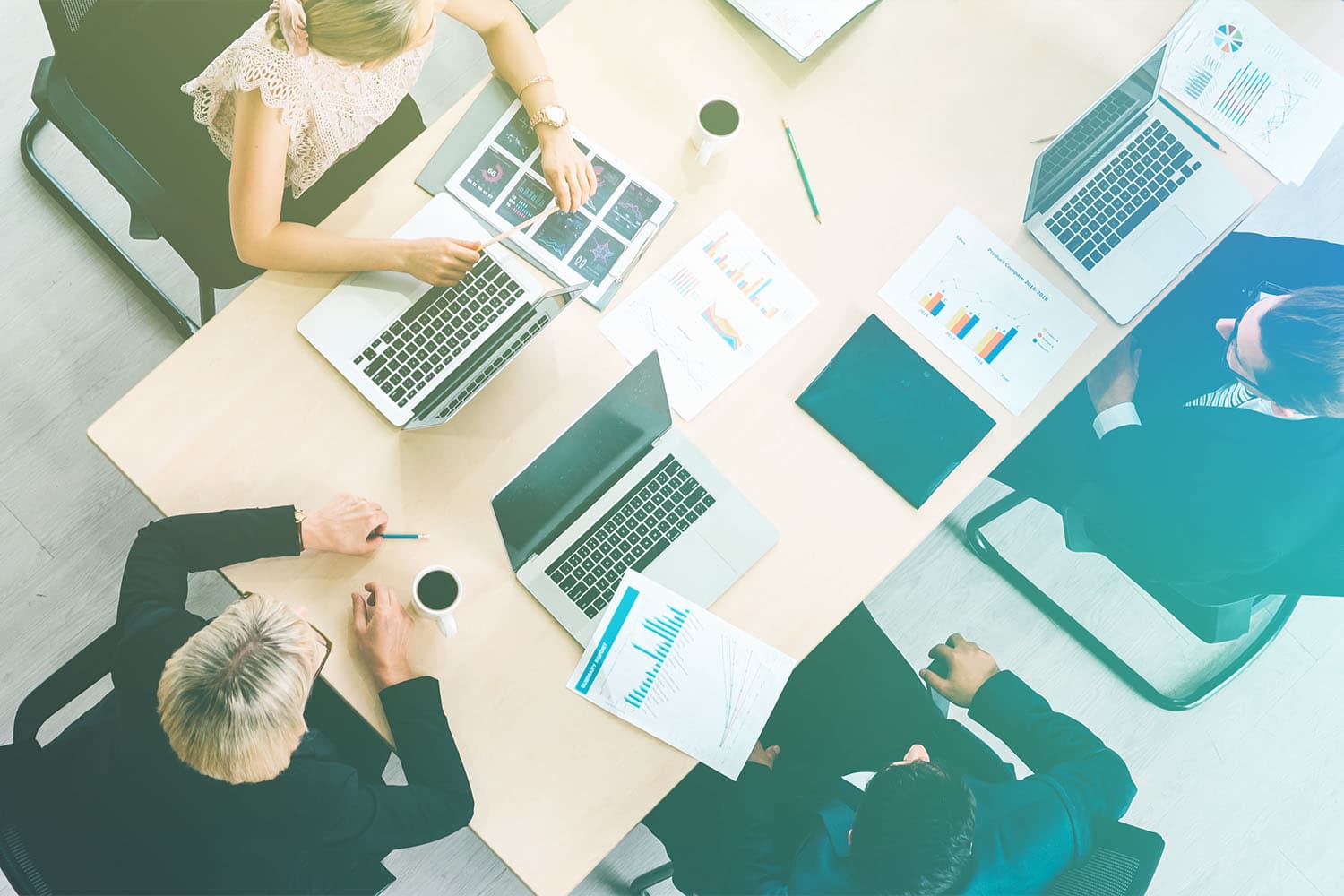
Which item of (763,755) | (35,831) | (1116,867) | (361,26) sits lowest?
(35,831)

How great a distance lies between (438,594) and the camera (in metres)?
1.35

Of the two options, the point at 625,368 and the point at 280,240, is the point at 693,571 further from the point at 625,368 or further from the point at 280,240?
the point at 280,240

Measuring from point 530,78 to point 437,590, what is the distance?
89 cm

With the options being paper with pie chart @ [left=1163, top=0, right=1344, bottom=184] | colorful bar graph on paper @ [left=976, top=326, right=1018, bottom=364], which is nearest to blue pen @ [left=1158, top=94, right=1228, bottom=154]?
paper with pie chart @ [left=1163, top=0, right=1344, bottom=184]

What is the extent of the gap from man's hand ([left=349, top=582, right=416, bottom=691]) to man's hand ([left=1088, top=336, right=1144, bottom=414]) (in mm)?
1464

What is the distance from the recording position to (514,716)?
1.38 metres

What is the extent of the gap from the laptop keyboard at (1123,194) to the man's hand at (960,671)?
32.3 inches

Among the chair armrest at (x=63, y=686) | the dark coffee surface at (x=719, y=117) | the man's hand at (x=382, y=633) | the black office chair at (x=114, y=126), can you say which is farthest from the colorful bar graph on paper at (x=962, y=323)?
the chair armrest at (x=63, y=686)

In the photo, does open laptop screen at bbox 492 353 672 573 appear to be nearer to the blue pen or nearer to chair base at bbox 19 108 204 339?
the blue pen

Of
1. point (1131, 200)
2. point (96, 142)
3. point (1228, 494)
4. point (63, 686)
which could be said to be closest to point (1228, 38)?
point (1131, 200)

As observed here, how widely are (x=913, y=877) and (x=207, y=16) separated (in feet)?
6.39

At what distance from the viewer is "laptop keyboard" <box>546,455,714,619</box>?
1.41 metres

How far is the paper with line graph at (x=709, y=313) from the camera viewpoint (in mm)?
1480

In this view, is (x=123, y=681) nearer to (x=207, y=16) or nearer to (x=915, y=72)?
(x=207, y=16)
